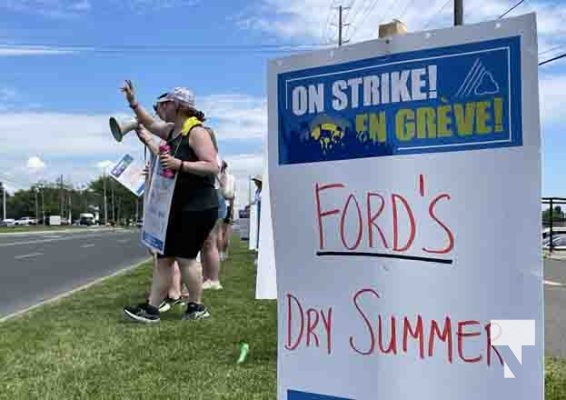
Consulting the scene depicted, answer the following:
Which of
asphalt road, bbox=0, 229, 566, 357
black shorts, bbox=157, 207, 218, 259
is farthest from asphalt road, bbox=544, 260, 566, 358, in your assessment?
black shorts, bbox=157, 207, 218, 259

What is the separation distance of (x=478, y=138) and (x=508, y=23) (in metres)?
0.34

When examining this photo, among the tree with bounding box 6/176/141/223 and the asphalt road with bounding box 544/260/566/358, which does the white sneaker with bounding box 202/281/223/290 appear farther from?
the tree with bounding box 6/176/141/223

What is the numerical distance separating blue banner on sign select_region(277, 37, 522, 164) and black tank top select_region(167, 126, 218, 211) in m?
3.42

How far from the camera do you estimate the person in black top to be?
6062mm

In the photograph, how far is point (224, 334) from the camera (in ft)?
19.2

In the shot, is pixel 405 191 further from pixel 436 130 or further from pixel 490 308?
pixel 490 308

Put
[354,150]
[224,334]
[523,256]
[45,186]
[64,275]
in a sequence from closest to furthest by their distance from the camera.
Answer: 1. [523,256]
2. [354,150]
3. [224,334]
4. [64,275]
5. [45,186]

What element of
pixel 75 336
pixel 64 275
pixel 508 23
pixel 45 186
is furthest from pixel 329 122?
pixel 45 186

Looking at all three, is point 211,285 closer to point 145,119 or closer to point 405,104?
point 145,119

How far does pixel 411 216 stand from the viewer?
2.44 m

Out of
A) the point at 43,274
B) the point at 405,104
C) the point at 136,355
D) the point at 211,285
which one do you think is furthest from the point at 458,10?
the point at 405,104

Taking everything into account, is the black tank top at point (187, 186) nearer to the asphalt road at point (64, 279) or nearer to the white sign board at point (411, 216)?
the asphalt road at point (64, 279)

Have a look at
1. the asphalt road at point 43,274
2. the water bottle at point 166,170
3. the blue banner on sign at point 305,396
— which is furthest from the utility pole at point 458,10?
the blue banner on sign at point 305,396

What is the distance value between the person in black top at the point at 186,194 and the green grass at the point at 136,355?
34 cm
